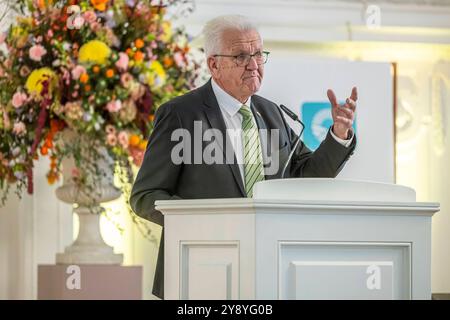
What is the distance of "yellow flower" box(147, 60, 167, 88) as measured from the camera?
3.64 metres

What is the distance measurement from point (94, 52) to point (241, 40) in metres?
1.26

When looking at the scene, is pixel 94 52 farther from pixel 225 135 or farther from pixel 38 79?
pixel 225 135

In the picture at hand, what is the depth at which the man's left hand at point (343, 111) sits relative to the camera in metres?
2.14

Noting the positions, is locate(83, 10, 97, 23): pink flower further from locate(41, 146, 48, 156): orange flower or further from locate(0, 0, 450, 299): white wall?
locate(0, 0, 450, 299): white wall

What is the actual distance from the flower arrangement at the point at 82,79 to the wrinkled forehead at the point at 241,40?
1198 mm

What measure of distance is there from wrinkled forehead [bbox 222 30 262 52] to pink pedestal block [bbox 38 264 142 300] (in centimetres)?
162

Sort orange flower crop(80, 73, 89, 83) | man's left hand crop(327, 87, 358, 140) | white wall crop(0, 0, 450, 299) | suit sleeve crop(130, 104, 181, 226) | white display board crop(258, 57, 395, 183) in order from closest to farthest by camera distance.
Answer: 1. man's left hand crop(327, 87, 358, 140)
2. suit sleeve crop(130, 104, 181, 226)
3. orange flower crop(80, 73, 89, 83)
4. white wall crop(0, 0, 450, 299)
5. white display board crop(258, 57, 395, 183)

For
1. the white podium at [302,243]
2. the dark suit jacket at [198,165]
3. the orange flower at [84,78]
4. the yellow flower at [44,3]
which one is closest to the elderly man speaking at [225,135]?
the dark suit jacket at [198,165]

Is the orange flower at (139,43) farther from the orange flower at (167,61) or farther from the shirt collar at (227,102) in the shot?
the shirt collar at (227,102)

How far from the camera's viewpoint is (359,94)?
491 cm

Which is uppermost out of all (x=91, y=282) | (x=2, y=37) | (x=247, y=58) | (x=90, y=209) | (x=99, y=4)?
(x=99, y=4)

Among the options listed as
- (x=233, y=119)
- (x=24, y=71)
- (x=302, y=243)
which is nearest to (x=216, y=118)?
(x=233, y=119)

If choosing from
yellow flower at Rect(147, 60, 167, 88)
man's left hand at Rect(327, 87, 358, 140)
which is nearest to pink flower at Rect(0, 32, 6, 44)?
yellow flower at Rect(147, 60, 167, 88)

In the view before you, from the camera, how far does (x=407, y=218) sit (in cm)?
199
